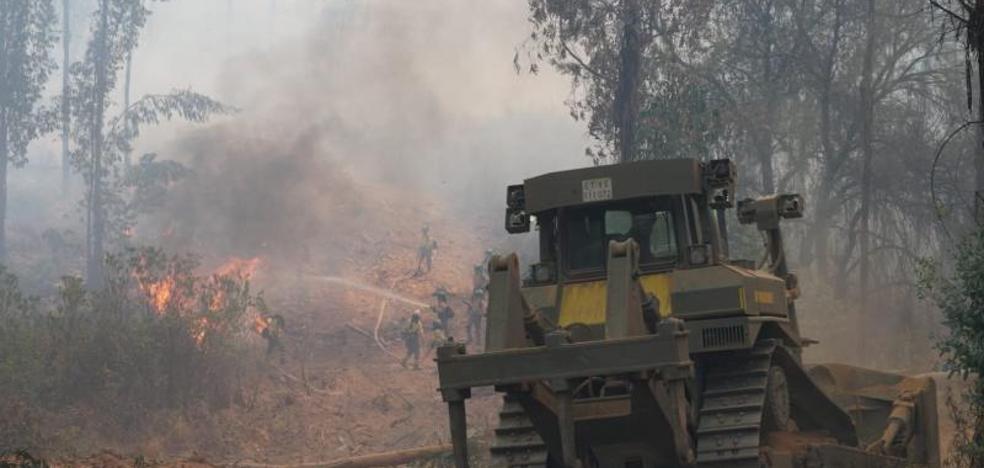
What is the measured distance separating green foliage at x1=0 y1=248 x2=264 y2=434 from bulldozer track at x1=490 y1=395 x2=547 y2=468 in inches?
581

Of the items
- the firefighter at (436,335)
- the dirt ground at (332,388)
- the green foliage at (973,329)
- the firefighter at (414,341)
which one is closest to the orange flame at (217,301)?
the dirt ground at (332,388)

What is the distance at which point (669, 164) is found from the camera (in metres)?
12.0

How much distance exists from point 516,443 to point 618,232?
2.28 m

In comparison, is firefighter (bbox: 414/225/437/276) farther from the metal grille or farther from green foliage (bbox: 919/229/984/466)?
the metal grille

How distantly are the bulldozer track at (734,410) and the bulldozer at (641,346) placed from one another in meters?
0.01

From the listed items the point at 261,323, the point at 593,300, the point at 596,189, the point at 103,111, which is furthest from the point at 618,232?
the point at 103,111

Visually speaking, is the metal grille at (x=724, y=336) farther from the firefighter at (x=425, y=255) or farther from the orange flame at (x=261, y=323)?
the firefighter at (x=425, y=255)

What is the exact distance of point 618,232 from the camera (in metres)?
12.2

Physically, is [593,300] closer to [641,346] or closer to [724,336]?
[724,336]

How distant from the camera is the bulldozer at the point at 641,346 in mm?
9898

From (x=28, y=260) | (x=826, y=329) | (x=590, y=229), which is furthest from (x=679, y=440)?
(x=28, y=260)

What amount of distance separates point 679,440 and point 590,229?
9.86ft

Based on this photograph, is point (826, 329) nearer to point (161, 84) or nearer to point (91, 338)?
point (91, 338)

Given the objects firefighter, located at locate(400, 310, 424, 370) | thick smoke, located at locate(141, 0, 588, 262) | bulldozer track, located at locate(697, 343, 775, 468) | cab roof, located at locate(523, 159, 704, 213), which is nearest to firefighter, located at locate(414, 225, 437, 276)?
thick smoke, located at locate(141, 0, 588, 262)
